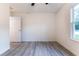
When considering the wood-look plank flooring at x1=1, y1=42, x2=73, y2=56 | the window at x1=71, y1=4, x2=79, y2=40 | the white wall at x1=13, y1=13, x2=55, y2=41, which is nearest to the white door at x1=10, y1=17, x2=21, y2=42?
the white wall at x1=13, y1=13, x2=55, y2=41

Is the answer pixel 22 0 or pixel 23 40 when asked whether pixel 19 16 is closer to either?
pixel 23 40

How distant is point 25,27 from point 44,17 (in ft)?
5.80

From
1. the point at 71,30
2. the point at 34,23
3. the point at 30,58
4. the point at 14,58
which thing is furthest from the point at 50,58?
the point at 34,23

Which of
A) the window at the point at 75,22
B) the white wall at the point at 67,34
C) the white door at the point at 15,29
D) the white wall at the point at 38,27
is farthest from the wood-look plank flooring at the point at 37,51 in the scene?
the white wall at the point at 38,27

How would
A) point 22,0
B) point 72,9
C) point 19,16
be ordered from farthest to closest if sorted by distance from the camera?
point 19,16, point 72,9, point 22,0

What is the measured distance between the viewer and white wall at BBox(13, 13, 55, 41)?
9.39 metres

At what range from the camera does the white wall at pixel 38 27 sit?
9.39m

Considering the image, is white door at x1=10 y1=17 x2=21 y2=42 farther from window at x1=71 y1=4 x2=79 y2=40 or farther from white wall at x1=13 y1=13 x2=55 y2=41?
window at x1=71 y1=4 x2=79 y2=40

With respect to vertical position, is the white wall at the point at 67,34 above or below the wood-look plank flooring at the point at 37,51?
above

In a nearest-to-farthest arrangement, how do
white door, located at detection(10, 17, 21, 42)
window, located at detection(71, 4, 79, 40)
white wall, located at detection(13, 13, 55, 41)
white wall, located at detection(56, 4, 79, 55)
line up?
white wall, located at detection(56, 4, 79, 55) → window, located at detection(71, 4, 79, 40) → white door, located at detection(10, 17, 21, 42) → white wall, located at detection(13, 13, 55, 41)

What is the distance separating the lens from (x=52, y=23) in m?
9.45

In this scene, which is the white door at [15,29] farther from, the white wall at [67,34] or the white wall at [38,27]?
the white wall at [67,34]

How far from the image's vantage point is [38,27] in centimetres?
942

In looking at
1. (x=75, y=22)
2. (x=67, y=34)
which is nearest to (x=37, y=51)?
(x=67, y=34)
